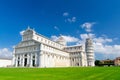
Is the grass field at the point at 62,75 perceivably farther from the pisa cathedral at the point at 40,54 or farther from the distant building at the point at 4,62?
the distant building at the point at 4,62

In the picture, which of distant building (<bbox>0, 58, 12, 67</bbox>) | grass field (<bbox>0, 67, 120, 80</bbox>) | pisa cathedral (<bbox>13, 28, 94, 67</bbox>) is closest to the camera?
grass field (<bbox>0, 67, 120, 80</bbox>)

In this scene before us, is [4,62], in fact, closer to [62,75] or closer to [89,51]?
[89,51]

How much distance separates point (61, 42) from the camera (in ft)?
378

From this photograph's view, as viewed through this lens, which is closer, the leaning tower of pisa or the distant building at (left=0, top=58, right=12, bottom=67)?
the distant building at (left=0, top=58, right=12, bottom=67)

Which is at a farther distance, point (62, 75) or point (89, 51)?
point (89, 51)

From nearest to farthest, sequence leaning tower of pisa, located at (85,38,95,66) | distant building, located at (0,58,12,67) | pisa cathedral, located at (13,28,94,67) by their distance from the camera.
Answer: pisa cathedral, located at (13,28,94,67), distant building, located at (0,58,12,67), leaning tower of pisa, located at (85,38,95,66)

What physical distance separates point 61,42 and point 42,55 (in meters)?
47.1

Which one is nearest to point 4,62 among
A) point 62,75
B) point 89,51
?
point 89,51

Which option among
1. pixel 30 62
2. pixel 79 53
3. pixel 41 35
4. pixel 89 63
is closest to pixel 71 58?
pixel 79 53

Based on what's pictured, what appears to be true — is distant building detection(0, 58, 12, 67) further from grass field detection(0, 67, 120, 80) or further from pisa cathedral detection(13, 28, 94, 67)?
grass field detection(0, 67, 120, 80)

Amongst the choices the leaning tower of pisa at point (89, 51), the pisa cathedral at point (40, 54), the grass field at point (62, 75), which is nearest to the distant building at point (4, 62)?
the pisa cathedral at point (40, 54)

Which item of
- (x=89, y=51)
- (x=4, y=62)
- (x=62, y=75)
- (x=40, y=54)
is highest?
(x=89, y=51)

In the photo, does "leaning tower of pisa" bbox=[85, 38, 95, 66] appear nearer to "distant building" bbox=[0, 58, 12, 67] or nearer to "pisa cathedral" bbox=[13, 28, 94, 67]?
"pisa cathedral" bbox=[13, 28, 94, 67]

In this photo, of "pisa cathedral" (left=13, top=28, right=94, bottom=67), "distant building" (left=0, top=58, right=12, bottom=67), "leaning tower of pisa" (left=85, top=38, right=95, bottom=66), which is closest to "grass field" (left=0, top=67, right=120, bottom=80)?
"pisa cathedral" (left=13, top=28, right=94, bottom=67)
